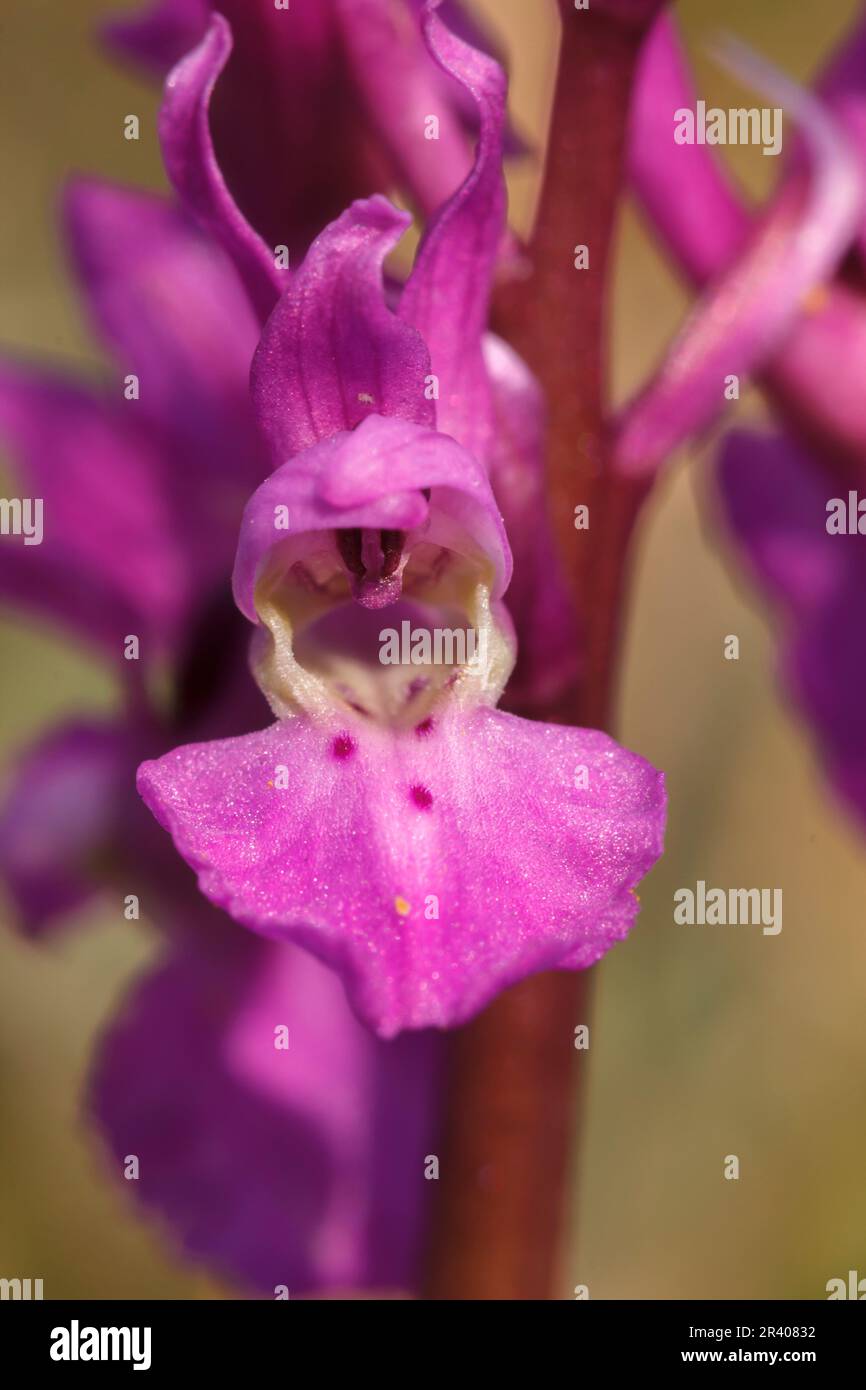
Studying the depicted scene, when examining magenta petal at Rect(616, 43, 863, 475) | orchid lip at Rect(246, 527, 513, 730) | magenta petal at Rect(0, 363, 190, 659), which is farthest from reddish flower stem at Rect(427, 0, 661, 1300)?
magenta petal at Rect(0, 363, 190, 659)

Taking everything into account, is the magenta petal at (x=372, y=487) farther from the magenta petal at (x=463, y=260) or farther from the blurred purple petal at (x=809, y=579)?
the blurred purple petal at (x=809, y=579)

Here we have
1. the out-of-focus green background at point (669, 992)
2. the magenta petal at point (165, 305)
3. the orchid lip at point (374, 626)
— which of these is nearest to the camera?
the orchid lip at point (374, 626)

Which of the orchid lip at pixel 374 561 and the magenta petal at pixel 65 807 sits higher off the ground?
the orchid lip at pixel 374 561

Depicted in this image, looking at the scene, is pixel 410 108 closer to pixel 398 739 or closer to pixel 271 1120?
pixel 398 739

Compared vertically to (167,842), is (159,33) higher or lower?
higher

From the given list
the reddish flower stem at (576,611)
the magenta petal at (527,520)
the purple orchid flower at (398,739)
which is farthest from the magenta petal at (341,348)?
the reddish flower stem at (576,611)

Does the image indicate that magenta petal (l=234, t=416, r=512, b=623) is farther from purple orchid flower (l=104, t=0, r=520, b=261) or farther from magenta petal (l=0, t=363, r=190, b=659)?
magenta petal (l=0, t=363, r=190, b=659)

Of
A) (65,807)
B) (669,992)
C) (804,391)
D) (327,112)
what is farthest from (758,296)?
(669,992)
